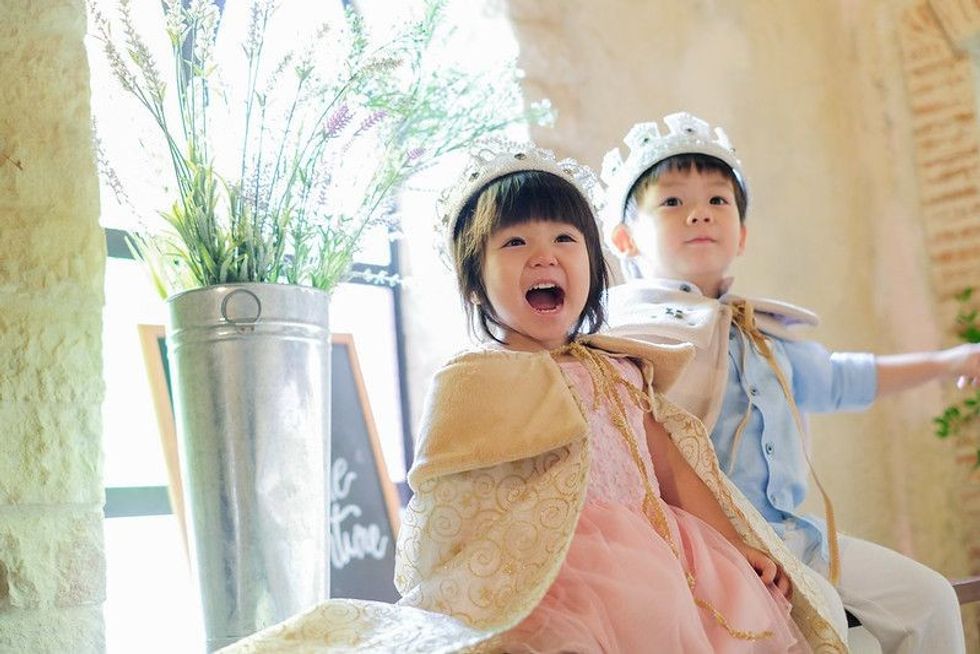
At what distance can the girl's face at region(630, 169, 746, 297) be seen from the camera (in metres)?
2.09

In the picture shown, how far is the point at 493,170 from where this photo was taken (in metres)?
1.75

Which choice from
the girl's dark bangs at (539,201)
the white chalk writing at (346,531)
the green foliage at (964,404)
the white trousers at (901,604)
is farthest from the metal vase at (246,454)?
the green foliage at (964,404)

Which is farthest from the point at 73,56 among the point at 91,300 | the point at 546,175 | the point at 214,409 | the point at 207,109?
the point at 546,175

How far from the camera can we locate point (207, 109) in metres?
1.94

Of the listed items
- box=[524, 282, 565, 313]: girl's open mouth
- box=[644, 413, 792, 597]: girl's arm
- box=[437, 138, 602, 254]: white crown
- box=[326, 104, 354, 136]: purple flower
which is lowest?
box=[644, 413, 792, 597]: girl's arm

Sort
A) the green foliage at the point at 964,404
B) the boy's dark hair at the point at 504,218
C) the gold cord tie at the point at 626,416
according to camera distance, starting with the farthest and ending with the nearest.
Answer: the green foliage at the point at 964,404, the boy's dark hair at the point at 504,218, the gold cord tie at the point at 626,416

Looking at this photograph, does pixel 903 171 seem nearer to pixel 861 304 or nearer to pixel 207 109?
pixel 861 304

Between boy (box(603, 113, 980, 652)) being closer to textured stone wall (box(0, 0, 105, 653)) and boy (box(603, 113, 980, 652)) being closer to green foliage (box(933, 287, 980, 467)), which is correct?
textured stone wall (box(0, 0, 105, 653))

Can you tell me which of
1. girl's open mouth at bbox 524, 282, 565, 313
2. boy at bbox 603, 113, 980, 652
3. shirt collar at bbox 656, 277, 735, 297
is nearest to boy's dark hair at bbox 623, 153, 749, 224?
boy at bbox 603, 113, 980, 652

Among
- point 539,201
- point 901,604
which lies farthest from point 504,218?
point 901,604

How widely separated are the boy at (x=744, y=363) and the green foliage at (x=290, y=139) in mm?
347

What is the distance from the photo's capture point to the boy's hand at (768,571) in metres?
1.59

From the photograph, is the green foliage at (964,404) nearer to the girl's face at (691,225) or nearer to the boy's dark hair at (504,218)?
the girl's face at (691,225)

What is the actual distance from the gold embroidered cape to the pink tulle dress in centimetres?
4
